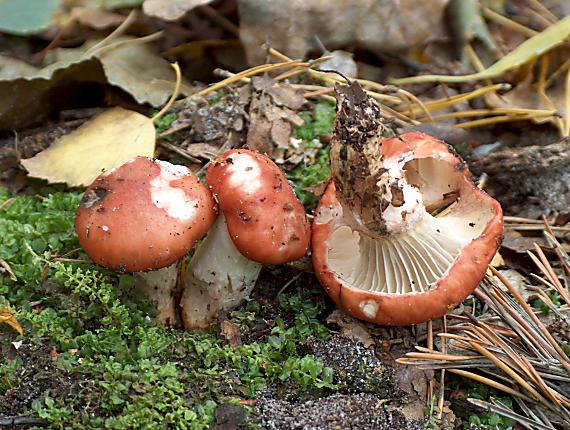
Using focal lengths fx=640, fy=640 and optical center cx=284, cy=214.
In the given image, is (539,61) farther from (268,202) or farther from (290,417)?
(290,417)

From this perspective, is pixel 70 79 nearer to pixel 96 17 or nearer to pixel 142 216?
pixel 96 17

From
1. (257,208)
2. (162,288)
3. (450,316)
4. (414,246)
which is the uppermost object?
(257,208)

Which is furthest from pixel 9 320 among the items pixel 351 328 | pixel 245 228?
pixel 351 328

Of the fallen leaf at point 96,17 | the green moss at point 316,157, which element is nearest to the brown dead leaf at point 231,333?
the green moss at point 316,157

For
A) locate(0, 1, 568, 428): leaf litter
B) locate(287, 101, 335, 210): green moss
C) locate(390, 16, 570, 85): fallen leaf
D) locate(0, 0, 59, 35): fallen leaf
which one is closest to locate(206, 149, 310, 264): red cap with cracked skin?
locate(0, 1, 568, 428): leaf litter

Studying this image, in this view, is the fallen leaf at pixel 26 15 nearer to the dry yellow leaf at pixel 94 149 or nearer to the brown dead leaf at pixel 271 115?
the dry yellow leaf at pixel 94 149

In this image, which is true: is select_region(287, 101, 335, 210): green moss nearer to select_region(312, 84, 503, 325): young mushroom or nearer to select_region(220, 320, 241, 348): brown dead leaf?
select_region(312, 84, 503, 325): young mushroom
